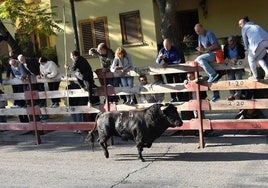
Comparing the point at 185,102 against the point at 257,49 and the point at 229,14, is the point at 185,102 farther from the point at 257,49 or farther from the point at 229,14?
the point at 229,14

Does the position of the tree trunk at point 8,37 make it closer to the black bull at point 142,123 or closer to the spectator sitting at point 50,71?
the spectator sitting at point 50,71

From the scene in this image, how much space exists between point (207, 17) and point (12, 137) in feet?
26.4

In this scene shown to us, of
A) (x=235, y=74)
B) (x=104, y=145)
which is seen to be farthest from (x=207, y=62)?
(x=104, y=145)

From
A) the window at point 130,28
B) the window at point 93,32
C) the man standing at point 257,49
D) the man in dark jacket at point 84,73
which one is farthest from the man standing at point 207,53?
the window at point 93,32

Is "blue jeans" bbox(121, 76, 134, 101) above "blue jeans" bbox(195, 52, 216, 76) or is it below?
below

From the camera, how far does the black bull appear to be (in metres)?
8.76

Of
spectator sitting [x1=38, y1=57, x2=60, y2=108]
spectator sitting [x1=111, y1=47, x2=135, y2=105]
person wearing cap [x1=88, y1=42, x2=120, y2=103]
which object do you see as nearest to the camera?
spectator sitting [x1=111, y1=47, x2=135, y2=105]

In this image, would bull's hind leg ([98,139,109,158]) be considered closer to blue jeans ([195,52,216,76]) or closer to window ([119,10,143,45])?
blue jeans ([195,52,216,76])

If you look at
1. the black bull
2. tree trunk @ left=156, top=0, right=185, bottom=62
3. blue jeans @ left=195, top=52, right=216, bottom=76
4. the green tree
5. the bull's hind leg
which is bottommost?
the bull's hind leg

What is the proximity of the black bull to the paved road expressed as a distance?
427mm

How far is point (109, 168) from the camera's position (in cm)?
852

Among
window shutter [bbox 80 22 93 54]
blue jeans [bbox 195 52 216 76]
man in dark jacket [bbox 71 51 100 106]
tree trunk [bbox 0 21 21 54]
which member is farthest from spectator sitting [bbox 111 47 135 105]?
window shutter [bbox 80 22 93 54]

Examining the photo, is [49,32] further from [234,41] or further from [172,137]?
[234,41]

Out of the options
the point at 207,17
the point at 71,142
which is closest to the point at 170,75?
the point at 71,142
